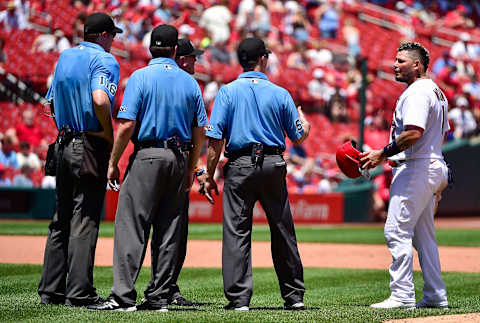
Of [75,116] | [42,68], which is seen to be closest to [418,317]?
[75,116]

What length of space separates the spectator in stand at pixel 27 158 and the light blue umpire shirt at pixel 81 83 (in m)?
9.81

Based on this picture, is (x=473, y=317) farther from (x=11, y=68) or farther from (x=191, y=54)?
(x=11, y=68)

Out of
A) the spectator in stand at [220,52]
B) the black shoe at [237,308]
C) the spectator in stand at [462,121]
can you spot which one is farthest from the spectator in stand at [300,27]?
the black shoe at [237,308]

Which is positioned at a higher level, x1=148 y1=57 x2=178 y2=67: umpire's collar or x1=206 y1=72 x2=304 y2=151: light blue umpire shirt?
x1=148 y1=57 x2=178 y2=67: umpire's collar

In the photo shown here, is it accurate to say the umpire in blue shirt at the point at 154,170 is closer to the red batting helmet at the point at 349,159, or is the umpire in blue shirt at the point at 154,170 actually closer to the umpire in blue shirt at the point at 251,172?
the umpire in blue shirt at the point at 251,172

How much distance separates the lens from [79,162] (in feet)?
18.5

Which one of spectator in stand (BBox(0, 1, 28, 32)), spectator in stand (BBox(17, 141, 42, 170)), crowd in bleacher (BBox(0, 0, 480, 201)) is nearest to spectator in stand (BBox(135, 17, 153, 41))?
crowd in bleacher (BBox(0, 0, 480, 201))

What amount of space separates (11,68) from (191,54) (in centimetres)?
1021

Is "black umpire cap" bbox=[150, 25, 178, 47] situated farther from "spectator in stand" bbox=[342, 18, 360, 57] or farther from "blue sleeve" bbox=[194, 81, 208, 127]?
"spectator in stand" bbox=[342, 18, 360, 57]

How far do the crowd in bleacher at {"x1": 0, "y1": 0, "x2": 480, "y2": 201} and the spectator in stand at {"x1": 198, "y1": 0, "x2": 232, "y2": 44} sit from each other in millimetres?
24

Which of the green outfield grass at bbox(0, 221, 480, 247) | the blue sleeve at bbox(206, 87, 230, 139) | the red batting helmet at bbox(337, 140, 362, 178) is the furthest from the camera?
the green outfield grass at bbox(0, 221, 480, 247)

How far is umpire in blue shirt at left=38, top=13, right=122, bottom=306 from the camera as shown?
561cm

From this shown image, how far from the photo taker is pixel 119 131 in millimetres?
5387

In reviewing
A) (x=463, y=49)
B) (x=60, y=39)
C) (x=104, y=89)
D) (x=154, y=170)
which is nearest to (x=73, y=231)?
(x=154, y=170)
